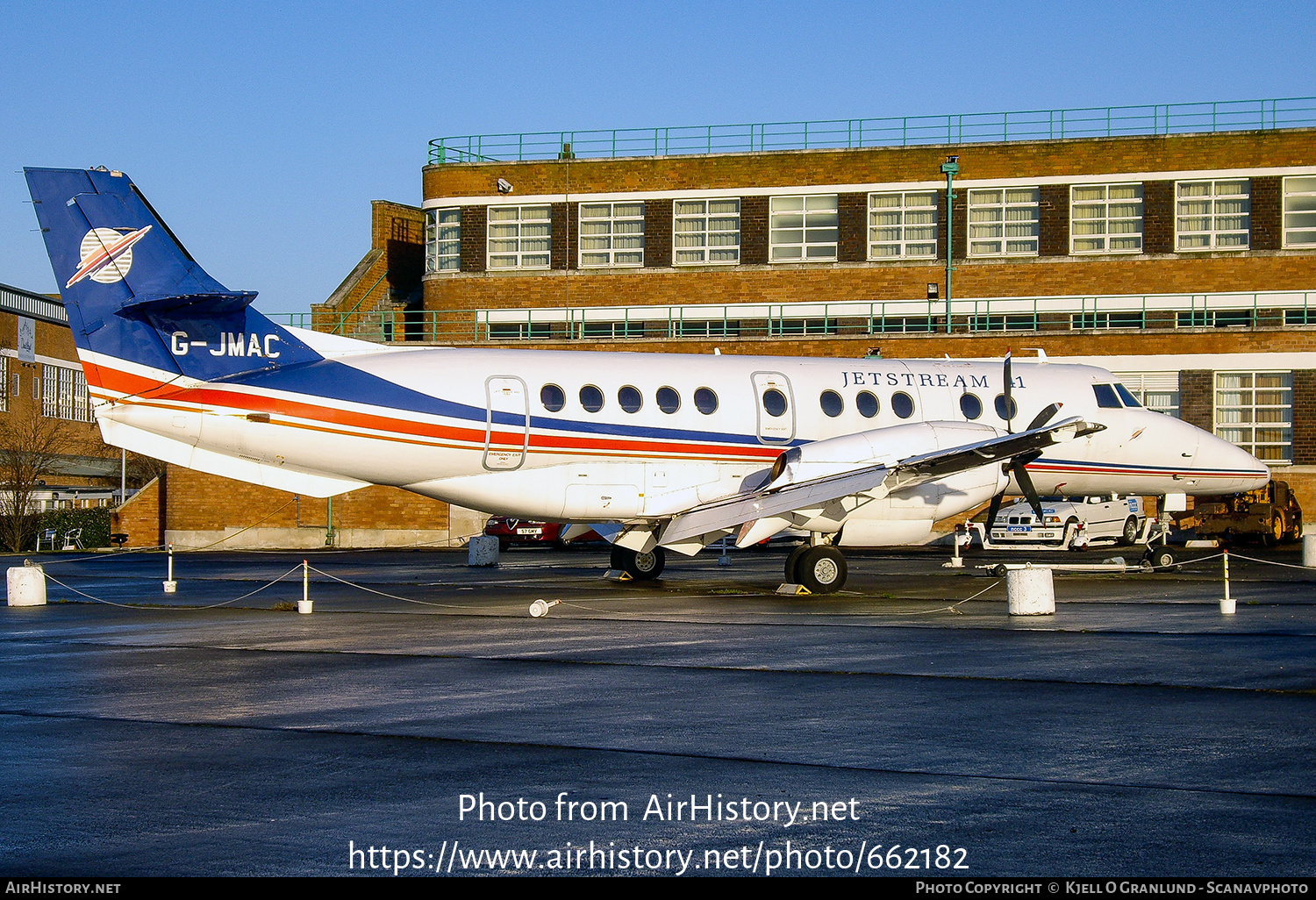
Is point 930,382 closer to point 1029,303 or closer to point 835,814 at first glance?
point 835,814

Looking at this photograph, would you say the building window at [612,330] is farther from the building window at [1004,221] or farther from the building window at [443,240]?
the building window at [1004,221]

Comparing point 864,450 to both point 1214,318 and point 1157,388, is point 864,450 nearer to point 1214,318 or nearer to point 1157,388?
point 1157,388

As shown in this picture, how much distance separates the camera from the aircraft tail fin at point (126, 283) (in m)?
20.2

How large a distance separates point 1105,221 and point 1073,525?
61.8 ft

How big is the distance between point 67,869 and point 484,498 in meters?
16.2

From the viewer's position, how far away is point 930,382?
85.9 feet

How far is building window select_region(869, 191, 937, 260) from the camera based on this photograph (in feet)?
172

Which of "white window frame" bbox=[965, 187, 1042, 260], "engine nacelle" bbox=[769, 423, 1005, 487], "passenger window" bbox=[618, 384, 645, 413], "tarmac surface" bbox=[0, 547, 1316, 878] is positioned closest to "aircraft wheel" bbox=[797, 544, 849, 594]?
"engine nacelle" bbox=[769, 423, 1005, 487]

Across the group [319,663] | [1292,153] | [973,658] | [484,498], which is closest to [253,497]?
[484,498]

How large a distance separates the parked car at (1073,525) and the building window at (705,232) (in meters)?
20.1

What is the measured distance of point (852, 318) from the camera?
172 feet

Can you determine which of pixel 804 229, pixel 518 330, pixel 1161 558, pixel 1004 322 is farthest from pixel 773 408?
pixel 518 330

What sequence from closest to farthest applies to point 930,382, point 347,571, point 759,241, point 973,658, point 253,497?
point 973,658, point 930,382, point 347,571, point 253,497, point 759,241

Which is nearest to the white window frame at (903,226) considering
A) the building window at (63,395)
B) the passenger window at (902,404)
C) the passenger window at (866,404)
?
the passenger window at (902,404)
